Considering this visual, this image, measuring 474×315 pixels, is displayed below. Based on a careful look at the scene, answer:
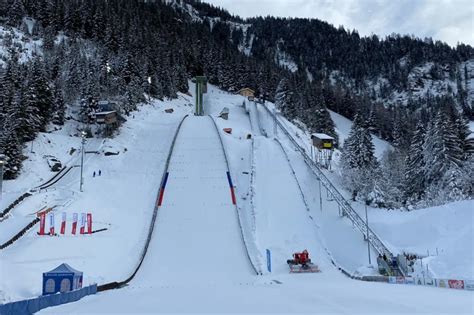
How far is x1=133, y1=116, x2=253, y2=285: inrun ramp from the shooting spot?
22.5 meters

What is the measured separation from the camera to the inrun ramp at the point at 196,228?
73.8ft

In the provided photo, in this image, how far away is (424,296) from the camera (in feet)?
42.5

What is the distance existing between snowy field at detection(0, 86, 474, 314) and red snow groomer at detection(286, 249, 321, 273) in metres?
0.77

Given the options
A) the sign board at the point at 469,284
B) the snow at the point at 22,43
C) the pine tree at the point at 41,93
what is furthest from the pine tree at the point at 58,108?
the sign board at the point at 469,284

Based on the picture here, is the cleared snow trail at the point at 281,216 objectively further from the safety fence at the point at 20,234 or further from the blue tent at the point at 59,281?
the safety fence at the point at 20,234

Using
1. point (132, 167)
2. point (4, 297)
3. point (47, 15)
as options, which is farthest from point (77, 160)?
point (47, 15)

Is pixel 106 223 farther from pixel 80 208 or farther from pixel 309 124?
pixel 309 124

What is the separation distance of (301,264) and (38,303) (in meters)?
15.9

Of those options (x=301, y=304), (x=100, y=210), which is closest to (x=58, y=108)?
(x=100, y=210)

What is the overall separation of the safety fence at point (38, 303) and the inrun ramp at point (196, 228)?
7.37 m

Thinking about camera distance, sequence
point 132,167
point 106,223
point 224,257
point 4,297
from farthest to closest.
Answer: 1. point 132,167
2. point 106,223
3. point 224,257
4. point 4,297

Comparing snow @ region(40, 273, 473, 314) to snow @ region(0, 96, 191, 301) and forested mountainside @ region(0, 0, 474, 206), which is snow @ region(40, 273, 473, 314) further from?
forested mountainside @ region(0, 0, 474, 206)

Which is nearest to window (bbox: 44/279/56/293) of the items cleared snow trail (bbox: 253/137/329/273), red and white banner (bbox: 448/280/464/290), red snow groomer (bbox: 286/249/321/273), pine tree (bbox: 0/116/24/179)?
cleared snow trail (bbox: 253/137/329/273)

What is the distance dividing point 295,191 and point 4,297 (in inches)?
1020
